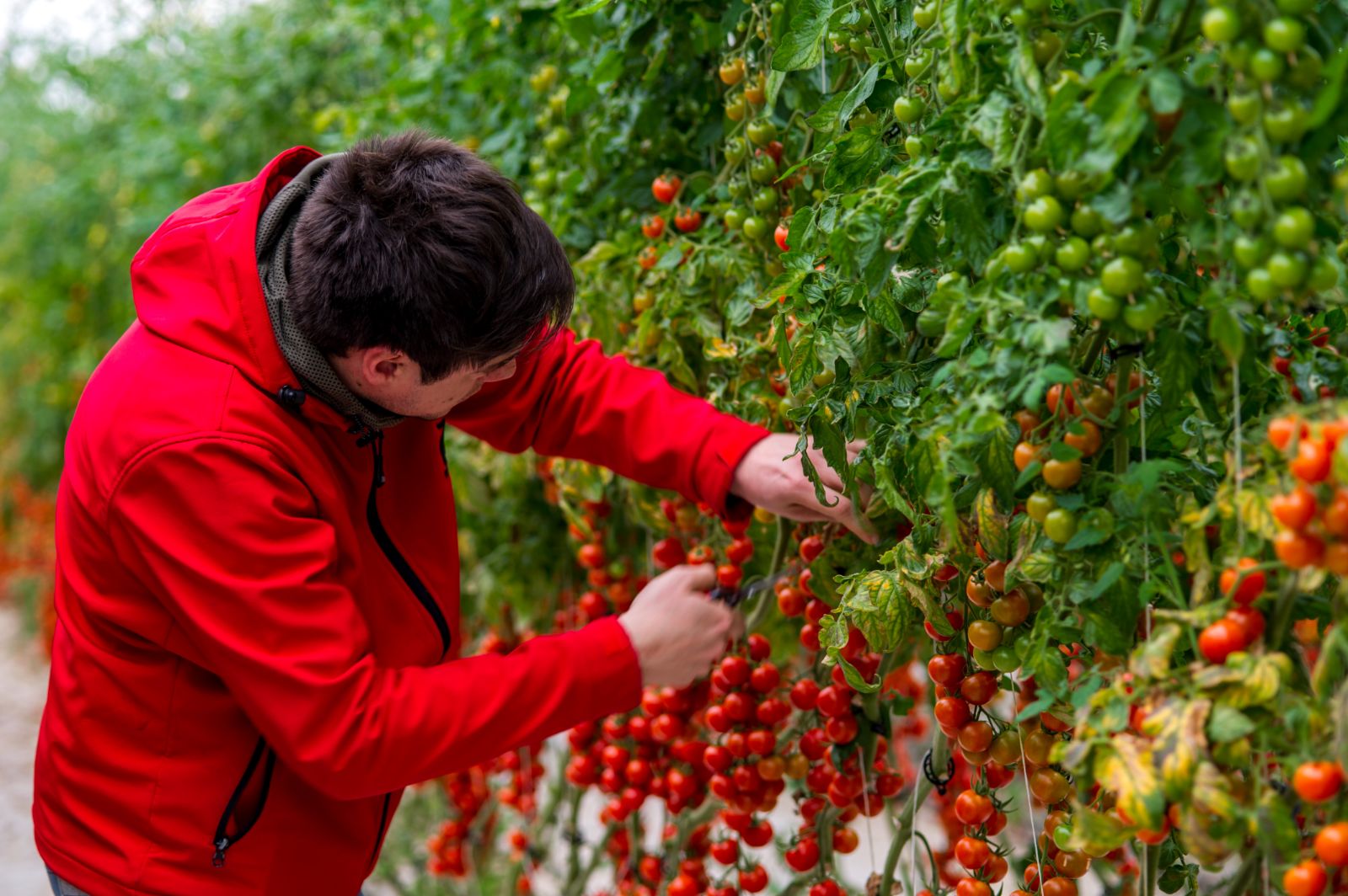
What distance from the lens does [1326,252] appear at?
718 millimetres

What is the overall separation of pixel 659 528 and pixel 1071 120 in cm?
92

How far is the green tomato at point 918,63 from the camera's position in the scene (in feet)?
2.93

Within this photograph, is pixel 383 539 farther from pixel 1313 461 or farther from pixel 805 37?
pixel 1313 461

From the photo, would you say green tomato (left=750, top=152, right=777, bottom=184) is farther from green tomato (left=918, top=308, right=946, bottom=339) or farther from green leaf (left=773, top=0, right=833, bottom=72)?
green tomato (left=918, top=308, right=946, bottom=339)

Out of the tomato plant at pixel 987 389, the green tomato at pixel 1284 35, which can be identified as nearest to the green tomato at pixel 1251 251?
the tomato plant at pixel 987 389

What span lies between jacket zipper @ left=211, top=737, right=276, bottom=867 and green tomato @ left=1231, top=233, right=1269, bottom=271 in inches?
37.9

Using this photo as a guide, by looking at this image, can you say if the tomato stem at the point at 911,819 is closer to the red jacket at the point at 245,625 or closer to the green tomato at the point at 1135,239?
the red jacket at the point at 245,625

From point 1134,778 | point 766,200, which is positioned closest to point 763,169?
point 766,200

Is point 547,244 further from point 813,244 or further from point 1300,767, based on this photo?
point 1300,767

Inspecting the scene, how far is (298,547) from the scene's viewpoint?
100 centimetres

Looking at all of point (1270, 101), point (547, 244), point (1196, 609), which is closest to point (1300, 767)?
point (1196, 609)

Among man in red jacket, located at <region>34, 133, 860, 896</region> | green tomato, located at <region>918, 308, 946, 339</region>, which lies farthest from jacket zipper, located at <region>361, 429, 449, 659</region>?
green tomato, located at <region>918, 308, 946, 339</region>

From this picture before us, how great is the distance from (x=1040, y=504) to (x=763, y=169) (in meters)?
0.56

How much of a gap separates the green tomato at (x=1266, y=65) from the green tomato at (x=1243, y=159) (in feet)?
0.12
